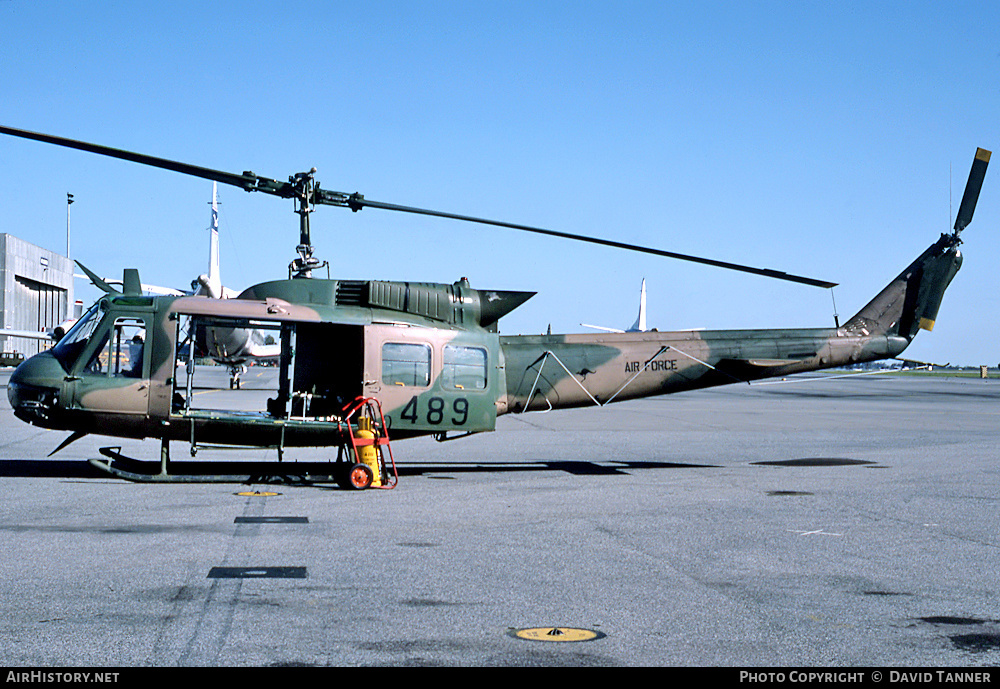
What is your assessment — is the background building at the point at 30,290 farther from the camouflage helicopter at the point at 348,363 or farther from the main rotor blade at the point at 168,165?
the main rotor blade at the point at 168,165

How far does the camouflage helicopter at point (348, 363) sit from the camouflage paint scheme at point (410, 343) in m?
0.02

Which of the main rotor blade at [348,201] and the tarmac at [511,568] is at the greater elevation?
the main rotor blade at [348,201]

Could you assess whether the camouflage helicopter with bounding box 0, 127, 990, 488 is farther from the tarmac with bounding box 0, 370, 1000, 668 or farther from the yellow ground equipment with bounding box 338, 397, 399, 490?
the tarmac with bounding box 0, 370, 1000, 668

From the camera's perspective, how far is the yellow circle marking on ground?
5.61 meters

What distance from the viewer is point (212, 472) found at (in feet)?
46.1

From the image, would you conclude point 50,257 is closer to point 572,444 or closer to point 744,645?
point 572,444

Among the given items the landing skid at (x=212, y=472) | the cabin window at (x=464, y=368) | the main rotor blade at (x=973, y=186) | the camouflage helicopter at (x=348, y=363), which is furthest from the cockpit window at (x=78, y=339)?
the main rotor blade at (x=973, y=186)

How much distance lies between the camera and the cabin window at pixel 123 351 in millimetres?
13297

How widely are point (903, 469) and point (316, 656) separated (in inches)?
515

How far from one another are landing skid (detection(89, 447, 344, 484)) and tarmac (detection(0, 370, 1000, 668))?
0.17 metres

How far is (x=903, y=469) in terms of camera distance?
1580 cm

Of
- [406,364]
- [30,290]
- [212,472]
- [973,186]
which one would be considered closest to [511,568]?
[406,364]

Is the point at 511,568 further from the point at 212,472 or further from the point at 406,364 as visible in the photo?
the point at 212,472

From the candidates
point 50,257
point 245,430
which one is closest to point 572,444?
point 245,430
